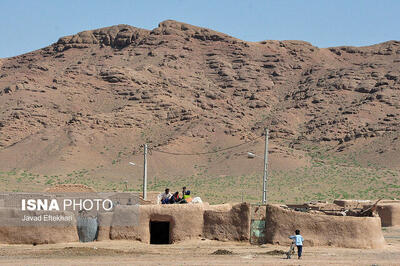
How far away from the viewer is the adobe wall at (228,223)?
21.8m

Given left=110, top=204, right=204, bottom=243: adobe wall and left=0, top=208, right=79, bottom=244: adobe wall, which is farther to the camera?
left=110, top=204, right=204, bottom=243: adobe wall

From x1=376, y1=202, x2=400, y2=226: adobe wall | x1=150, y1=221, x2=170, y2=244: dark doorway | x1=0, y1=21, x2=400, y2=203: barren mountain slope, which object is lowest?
x1=150, y1=221, x2=170, y2=244: dark doorway

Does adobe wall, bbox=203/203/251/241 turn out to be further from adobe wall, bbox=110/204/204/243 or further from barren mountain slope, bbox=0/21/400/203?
barren mountain slope, bbox=0/21/400/203

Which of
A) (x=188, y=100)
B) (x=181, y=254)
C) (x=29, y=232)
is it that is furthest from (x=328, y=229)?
(x=188, y=100)

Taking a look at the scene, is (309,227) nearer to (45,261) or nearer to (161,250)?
(161,250)

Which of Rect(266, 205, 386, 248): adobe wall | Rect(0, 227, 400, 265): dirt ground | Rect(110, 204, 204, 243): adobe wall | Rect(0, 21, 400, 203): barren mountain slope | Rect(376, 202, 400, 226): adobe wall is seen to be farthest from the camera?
Rect(0, 21, 400, 203): barren mountain slope

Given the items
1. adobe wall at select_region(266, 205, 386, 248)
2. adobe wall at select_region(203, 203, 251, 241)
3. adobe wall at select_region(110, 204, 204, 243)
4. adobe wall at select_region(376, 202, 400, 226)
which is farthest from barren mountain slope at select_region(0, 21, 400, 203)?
A: adobe wall at select_region(266, 205, 386, 248)

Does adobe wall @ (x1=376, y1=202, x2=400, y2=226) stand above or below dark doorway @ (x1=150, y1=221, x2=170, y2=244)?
above

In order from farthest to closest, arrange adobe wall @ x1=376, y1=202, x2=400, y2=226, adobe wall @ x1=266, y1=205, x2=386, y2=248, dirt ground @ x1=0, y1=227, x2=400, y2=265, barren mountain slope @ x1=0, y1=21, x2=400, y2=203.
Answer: barren mountain slope @ x1=0, y1=21, x2=400, y2=203, adobe wall @ x1=376, y1=202, x2=400, y2=226, adobe wall @ x1=266, y1=205, x2=386, y2=248, dirt ground @ x1=0, y1=227, x2=400, y2=265

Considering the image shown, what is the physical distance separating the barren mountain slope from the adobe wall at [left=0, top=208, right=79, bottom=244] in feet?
152

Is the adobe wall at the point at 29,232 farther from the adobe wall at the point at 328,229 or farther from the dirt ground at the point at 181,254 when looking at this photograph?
the adobe wall at the point at 328,229

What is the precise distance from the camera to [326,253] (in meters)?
19.6

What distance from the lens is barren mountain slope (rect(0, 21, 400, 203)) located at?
7575 cm

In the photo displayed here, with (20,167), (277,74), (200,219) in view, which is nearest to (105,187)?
(20,167)
